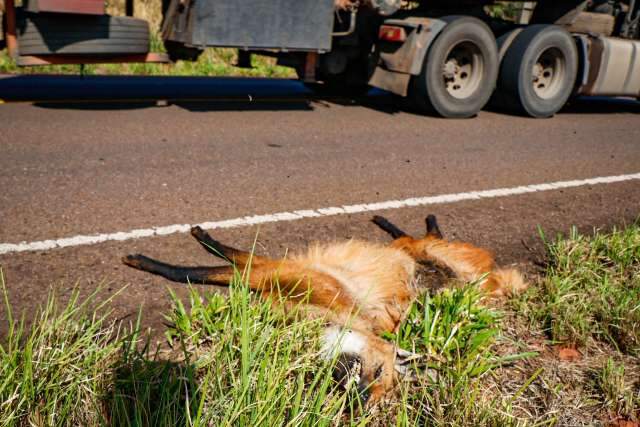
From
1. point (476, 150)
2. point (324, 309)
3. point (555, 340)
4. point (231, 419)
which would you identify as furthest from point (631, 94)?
point (231, 419)

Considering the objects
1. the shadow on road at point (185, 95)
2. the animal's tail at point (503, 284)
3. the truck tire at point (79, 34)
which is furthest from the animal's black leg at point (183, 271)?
the shadow on road at point (185, 95)

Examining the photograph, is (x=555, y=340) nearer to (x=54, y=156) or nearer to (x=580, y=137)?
(x=54, y=156)

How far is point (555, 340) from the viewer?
2566 mm

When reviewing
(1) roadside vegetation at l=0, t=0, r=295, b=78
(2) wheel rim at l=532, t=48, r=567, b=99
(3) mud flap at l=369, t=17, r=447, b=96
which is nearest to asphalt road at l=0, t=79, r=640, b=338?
(3) mud flap at l=369, t=17, r=447, b=96

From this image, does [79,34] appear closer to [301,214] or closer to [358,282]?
[301,214]

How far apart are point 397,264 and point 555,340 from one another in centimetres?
77

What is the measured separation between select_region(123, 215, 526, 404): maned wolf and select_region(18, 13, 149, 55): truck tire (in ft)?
12.7

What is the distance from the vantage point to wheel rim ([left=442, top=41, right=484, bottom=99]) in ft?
27.3

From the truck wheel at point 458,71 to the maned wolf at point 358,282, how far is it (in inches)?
201

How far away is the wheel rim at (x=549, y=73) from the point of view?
9039 millimetres

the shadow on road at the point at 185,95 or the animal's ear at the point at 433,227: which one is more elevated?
the shadow on road at the point at 185,95

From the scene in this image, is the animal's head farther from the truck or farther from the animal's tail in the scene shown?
the truck

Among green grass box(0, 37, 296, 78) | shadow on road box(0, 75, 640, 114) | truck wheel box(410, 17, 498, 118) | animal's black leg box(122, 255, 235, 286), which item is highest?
truck wheel box(410, 17, 498, 118)

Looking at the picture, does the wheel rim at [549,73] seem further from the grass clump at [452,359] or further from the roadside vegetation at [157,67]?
the grass clump at [452,359]
